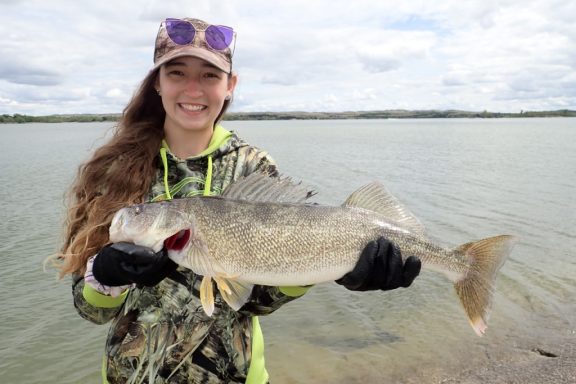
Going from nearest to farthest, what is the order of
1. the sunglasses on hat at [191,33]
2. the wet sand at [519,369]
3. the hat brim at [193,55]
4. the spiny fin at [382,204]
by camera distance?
the hat brim at [193,55] → the sunglasses on hat at [191,33] → the spiny fin at [382,204] → the wet sand at [519,369]

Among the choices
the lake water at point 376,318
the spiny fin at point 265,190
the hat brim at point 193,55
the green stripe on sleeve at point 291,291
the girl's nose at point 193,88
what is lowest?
the lake water at point 376,318

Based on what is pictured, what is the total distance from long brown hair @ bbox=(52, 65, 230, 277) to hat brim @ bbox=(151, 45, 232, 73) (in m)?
0.35

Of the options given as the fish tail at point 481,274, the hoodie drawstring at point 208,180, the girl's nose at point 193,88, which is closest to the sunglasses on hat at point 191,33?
Result: the girl's nose at point 193,88

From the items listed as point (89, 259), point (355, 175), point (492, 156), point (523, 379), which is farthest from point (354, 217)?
point (492, 156)

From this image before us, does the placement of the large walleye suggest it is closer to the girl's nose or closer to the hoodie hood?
the hoodie hood

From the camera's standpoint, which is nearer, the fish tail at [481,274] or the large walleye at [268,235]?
the large walleye at [268,235]

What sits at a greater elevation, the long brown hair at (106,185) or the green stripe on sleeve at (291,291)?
the long brown hair at (106,185)

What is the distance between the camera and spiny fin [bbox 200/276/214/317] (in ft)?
9.92

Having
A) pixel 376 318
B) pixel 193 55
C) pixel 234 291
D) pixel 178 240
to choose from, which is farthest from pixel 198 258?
pixel 376 318

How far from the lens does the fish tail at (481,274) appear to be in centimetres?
388

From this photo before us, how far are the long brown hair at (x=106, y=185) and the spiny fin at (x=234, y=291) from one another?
927 millimetres

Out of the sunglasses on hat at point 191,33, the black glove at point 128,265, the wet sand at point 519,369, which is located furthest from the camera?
the wet sand at point 519,369

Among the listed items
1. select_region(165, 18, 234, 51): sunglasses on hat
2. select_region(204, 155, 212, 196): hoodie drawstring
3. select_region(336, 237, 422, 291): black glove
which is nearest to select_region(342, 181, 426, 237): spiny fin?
select_region(336, 237, 422, 291): black glove

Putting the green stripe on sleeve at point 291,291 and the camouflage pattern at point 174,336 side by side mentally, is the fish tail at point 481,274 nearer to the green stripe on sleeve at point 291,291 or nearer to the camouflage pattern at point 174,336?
the green stripe on sleeve at point 291,291
